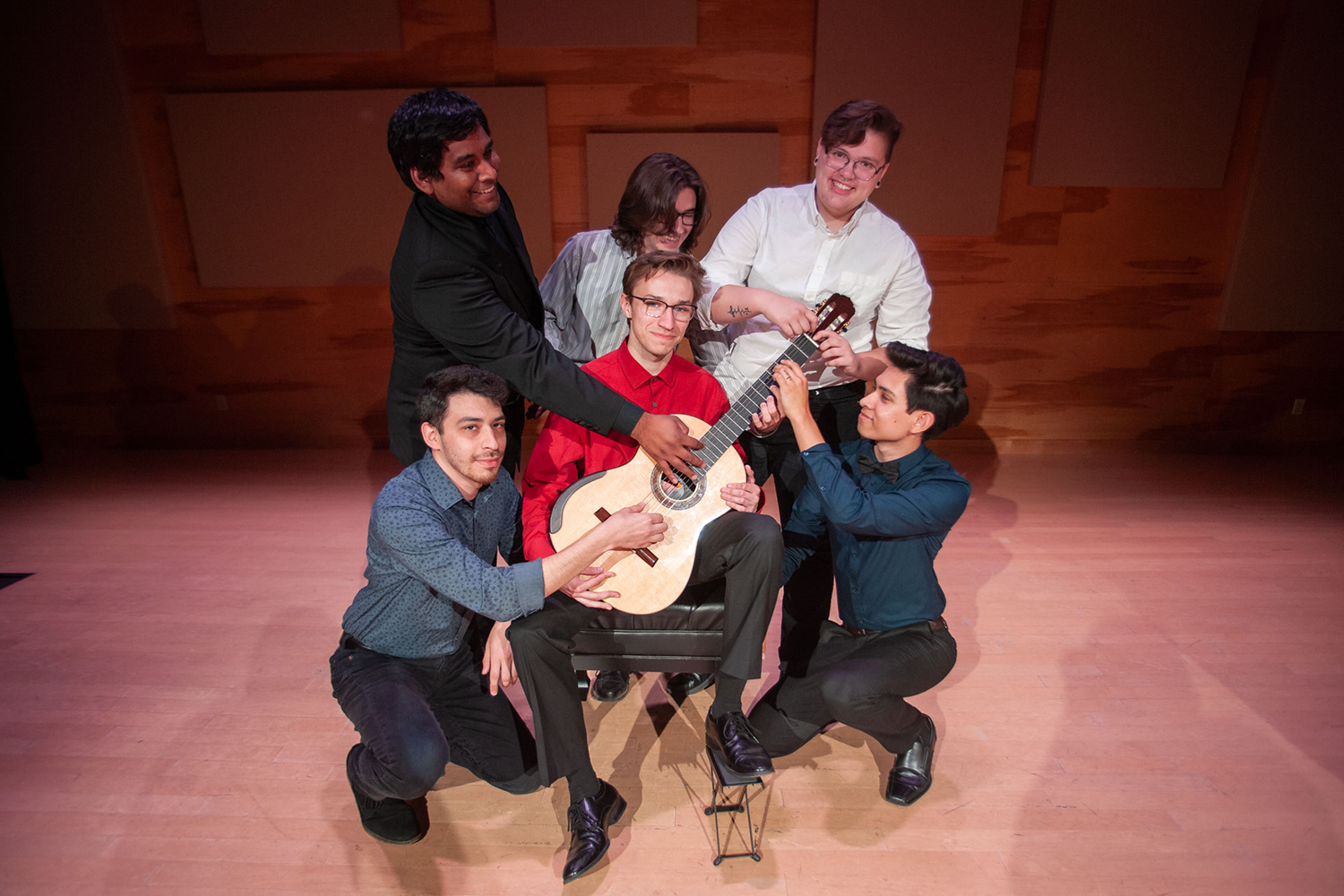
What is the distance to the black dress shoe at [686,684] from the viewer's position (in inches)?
91.7

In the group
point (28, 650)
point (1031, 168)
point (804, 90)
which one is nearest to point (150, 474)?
point (28, 650)

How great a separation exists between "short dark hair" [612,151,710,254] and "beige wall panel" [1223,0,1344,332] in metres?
3.58

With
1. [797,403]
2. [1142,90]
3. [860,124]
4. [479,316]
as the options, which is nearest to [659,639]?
[797,403]

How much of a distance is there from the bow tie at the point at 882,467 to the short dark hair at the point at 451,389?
92cm

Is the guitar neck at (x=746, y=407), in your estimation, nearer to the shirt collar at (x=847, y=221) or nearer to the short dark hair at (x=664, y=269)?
the short dark hair at (x=664, y=269)

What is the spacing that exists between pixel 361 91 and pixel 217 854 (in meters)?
3.60

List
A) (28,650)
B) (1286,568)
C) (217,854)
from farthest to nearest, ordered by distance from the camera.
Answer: (1286,568)
(28,650)
(217,854)

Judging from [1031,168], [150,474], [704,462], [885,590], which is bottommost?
[150,474]

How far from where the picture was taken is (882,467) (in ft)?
6.27

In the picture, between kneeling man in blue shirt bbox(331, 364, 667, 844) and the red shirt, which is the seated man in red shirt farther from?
kneeling man in blue shirt bbox(331, 364, 667, 844)

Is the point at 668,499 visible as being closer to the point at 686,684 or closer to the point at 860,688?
the point at 860,688

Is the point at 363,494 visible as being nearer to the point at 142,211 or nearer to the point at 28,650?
the point at 28,650

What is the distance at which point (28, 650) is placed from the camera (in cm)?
254

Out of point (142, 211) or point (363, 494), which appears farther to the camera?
point (142, 211)
